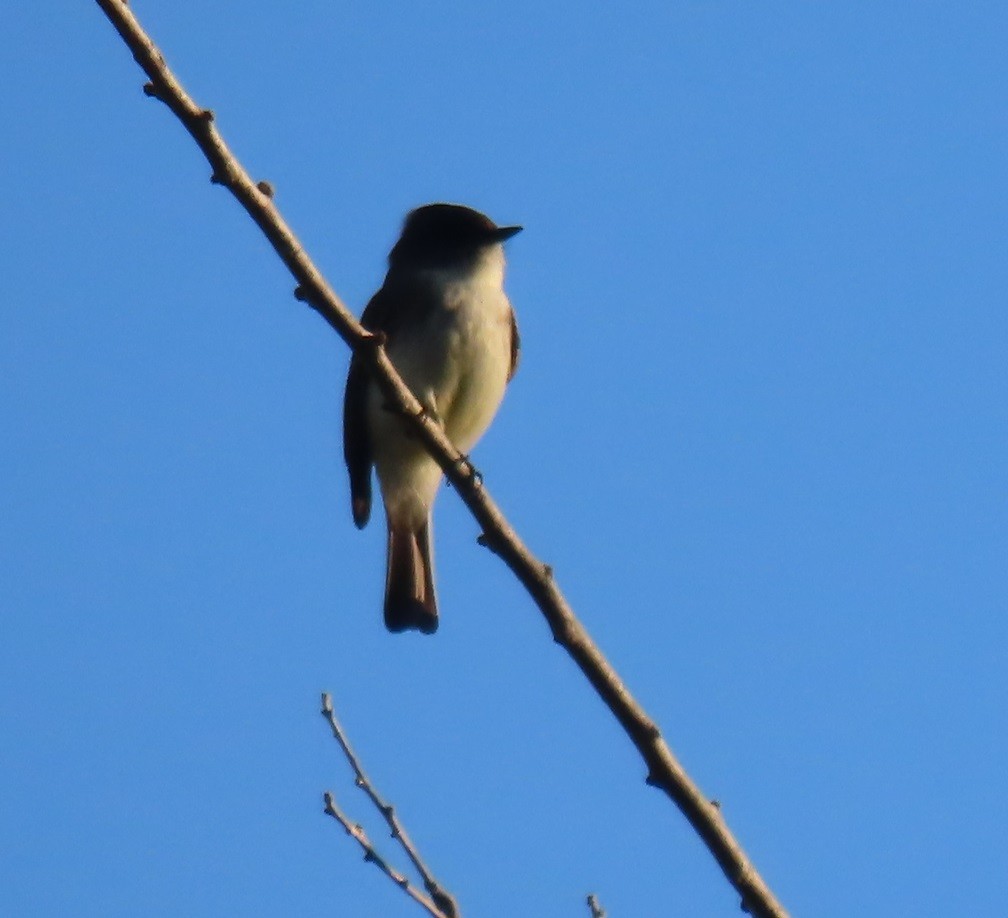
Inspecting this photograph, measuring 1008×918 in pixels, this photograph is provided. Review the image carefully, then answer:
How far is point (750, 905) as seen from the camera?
289cm

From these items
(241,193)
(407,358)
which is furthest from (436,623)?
(241,193)

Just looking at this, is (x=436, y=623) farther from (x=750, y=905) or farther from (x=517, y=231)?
(x=750, y=905)

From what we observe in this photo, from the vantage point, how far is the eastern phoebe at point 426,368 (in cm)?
721

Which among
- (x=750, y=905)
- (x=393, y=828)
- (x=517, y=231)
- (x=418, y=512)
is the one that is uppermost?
(x=517, y=231)

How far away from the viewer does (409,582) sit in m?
7.48

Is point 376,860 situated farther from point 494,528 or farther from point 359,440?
point 359,440

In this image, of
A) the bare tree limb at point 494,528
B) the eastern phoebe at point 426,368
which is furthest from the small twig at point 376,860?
the eastern phoebe at point 426,368

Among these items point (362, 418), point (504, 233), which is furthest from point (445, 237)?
point (362, 418)

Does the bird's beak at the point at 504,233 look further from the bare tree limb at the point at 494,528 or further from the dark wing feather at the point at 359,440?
the bare tree limb at the point at 494,528

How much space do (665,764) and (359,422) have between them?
4.79m

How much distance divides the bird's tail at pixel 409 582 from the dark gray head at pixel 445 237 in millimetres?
1229

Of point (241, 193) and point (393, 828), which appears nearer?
point (241, 193)

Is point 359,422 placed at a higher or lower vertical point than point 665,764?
higher

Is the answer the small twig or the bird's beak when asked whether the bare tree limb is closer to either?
the small twig
